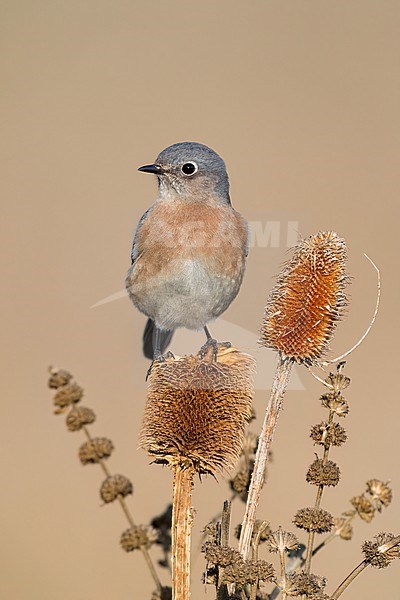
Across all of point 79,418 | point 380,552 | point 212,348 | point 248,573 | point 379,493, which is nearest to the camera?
point 248,573

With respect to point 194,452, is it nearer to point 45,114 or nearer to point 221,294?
point 221,294

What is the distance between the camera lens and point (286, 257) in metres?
1.90

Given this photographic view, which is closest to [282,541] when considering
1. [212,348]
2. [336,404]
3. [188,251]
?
[336,404]

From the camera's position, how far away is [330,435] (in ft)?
6.29

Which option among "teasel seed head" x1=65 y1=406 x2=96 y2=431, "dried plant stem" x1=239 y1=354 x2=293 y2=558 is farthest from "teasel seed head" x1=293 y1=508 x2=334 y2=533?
"teasel seed head" x1=65 y1=406 x2=96 y2=431

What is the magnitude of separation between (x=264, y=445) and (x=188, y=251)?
494 mm

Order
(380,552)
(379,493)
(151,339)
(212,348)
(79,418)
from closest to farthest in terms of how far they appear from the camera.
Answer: (380,552)
(212,348)
(379,493)
(151,339)
(79,418)

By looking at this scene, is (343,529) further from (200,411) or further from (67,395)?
(67,395)

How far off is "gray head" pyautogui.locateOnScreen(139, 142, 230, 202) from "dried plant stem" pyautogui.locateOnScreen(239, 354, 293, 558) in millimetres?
508

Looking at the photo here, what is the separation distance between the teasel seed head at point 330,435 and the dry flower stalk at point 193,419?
0.57ft

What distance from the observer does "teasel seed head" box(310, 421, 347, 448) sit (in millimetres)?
1907

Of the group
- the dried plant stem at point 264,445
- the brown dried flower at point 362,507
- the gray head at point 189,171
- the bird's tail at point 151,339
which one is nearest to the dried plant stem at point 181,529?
the dried plant stem at point 264,445

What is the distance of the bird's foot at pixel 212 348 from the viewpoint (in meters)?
1.92

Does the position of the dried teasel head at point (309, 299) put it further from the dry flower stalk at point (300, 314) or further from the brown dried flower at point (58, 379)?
the brown dried flower at point (58, 379)
